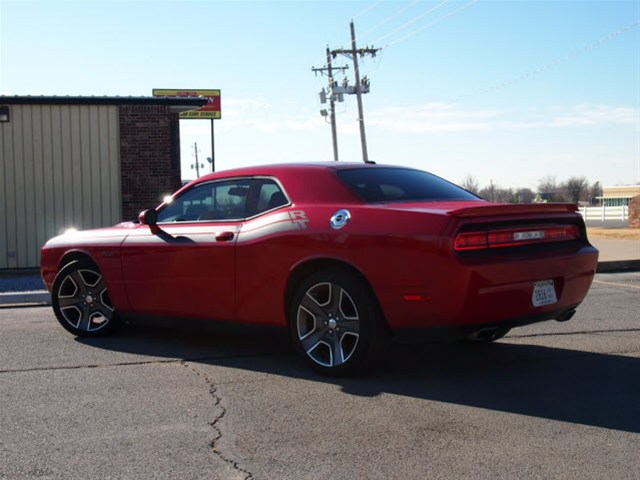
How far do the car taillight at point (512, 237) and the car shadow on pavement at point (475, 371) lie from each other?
93 cm

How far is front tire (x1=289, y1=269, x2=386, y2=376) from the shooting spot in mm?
5191

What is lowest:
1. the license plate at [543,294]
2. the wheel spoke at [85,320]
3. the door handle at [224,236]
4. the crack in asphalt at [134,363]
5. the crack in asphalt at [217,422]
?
the crack in asphalt at [217,422]

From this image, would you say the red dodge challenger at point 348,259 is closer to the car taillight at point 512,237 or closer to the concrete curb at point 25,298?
the car taillight at point 512,237

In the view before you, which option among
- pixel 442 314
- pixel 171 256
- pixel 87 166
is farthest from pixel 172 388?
pixel 87 166

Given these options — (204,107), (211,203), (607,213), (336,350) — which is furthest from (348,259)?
(204,107)

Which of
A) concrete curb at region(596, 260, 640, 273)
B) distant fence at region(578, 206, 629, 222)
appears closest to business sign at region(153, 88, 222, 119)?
distant fence at region(578, 206, 629, 222)

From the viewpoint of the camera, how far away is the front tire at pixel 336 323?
A: 519cm

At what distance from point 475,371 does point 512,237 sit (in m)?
1.04

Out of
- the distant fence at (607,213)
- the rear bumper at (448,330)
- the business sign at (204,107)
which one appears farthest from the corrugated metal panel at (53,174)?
the distant fence at (607,213)

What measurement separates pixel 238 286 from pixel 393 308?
4.37ft

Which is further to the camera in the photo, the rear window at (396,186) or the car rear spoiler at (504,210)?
the rear window at (396,186)

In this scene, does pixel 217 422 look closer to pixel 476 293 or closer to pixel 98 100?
pixel 476 293

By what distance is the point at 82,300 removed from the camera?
719 cm

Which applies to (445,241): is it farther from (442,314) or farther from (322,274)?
(322,274)
